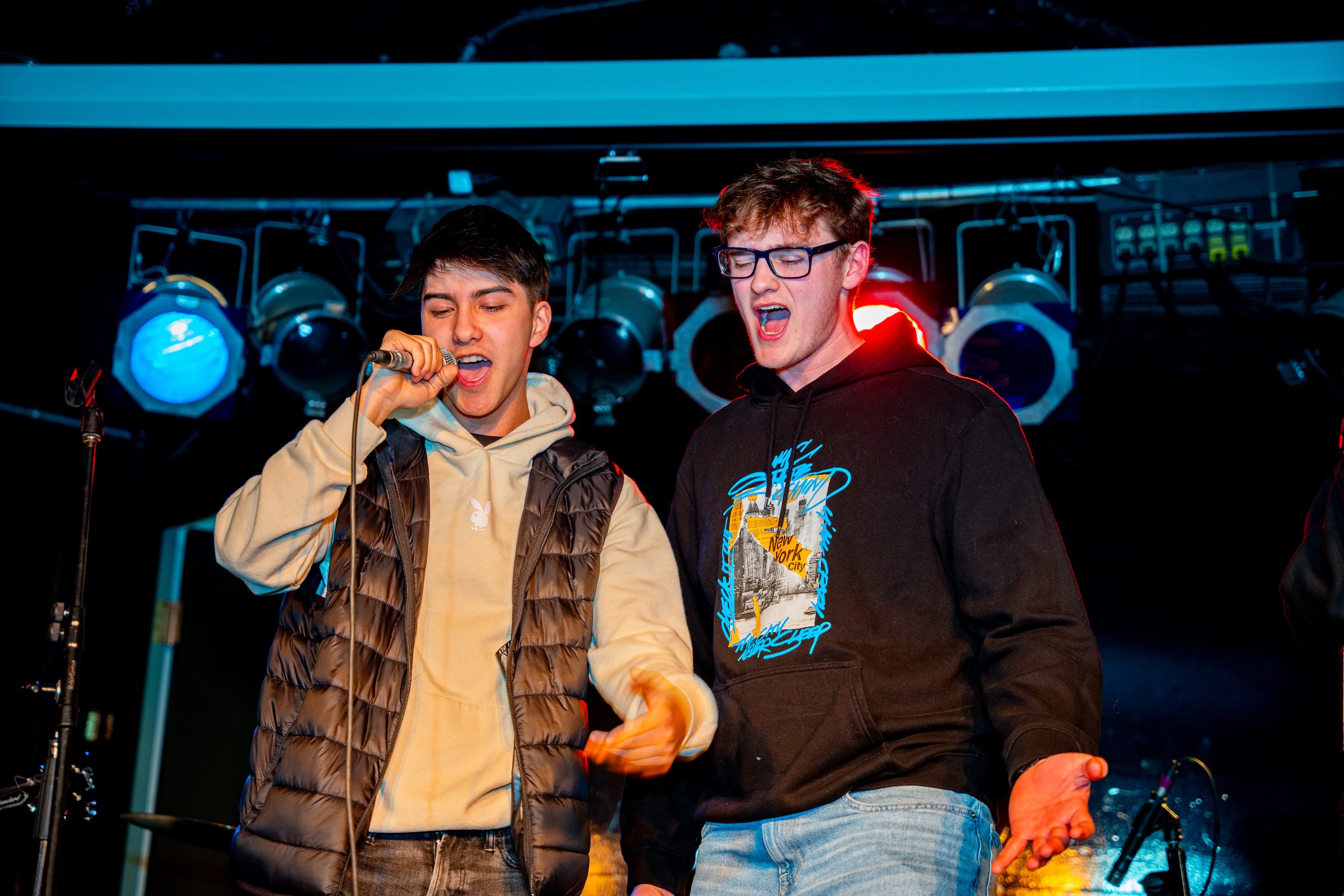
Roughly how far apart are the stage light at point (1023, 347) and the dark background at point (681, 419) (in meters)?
0.29

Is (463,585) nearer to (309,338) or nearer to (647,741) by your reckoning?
(647,741)

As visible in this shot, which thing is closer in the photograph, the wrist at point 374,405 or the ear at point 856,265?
the wrist at point 374,405

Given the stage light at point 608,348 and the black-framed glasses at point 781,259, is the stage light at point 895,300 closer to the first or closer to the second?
the stage light at point 608,348

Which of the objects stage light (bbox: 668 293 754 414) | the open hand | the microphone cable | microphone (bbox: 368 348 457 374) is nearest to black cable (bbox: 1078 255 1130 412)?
stage light (bbox: 668 293 754 414)

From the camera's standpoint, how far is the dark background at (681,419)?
4227 millimetres

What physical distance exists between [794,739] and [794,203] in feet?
4.02

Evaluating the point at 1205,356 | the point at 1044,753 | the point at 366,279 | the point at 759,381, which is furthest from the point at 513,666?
the point at 1205,356

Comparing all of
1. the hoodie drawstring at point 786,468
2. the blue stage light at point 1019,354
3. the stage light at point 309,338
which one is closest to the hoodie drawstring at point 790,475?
the hoodie drawstring at point 786,468

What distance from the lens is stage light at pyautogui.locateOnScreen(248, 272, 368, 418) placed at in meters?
4.49

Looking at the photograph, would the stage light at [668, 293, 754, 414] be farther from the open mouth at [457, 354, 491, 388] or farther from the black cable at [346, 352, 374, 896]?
the black cable at [346, 352, 374, 896]

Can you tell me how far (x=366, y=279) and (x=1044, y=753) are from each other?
406 centimetres

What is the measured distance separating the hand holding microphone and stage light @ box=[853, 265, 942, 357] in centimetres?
219

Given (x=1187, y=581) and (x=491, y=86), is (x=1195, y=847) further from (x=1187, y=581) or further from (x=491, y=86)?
(x=491, y=86)

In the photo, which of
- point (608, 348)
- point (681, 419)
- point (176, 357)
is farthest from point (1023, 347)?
point (176, 357)
